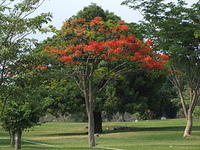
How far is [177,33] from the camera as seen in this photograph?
91.1ft

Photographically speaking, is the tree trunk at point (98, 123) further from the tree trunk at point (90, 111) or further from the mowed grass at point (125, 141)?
the tree trunk at point (90, 111)

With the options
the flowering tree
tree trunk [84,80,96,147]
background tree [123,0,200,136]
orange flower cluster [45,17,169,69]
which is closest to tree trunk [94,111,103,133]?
background tree [123,0,200,136]

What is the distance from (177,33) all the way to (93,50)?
778cm

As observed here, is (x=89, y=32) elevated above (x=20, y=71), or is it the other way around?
(x=89, y=32)

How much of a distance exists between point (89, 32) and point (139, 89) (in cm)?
1561

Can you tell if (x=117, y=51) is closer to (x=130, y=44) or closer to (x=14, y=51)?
(x=130, y=44)

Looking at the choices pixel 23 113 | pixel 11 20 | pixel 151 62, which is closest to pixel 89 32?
pixel 151 62

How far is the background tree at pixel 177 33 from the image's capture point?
2742 centimetres

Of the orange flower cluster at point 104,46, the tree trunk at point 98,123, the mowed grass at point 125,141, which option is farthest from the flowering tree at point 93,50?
the tree trunk at point 98,123

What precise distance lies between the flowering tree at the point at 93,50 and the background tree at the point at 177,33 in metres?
3.88

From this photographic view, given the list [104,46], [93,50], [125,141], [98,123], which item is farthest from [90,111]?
[98,123]

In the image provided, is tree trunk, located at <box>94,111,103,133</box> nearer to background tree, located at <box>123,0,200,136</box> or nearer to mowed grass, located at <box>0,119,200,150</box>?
mowed grass, located at <box>0,119,200,150</box>

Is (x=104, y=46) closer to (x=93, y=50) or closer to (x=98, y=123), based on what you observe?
(x=93, y=50)

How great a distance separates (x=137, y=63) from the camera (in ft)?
74.5
